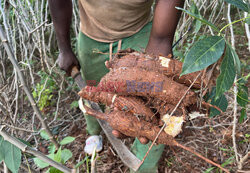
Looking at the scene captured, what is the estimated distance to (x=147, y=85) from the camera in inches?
31.2

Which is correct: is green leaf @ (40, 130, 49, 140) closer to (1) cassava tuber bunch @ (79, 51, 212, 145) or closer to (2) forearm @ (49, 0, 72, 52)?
(1) cassava tuber bunch @ (79, 51, 212, 145)

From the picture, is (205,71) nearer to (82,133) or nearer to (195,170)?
(195,170)

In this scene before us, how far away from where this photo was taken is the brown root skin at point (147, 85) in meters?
0.78

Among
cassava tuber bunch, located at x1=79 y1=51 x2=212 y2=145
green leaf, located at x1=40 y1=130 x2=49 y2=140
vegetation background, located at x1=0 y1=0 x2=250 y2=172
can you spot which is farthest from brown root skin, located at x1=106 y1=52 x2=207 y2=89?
green leaf, located at x1=40 y1=130 x2=49 y2=140

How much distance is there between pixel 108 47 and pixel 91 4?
307 mm

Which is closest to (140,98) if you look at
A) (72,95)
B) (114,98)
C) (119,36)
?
(114,98)

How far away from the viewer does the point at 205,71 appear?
702 mm

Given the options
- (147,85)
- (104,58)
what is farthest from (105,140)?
(147,85)

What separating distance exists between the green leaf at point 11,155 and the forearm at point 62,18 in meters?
0.98

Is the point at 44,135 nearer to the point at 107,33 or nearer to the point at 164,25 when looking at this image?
the point at 107,33

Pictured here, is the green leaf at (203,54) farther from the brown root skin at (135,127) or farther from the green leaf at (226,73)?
the brown root skin at (135,127)

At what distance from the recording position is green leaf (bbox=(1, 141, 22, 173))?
487 millimetres

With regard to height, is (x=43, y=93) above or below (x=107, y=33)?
below

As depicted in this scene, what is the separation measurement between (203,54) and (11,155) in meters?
0.59
